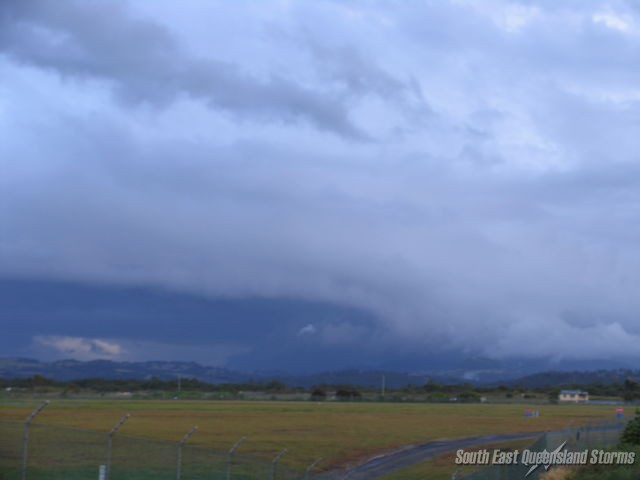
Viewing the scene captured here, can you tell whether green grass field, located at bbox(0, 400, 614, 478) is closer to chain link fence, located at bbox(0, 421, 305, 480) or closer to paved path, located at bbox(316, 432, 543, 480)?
paved path, located at bbox(316, 432, 543, 480)

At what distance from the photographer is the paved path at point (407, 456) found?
48062 millimetres

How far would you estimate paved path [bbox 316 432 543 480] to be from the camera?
4806 centimetres

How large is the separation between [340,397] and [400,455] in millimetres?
138335

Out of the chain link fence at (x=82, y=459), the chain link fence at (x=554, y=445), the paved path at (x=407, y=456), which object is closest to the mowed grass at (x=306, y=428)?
the paved path at (x=407, y=456)

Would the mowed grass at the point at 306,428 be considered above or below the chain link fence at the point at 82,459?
below

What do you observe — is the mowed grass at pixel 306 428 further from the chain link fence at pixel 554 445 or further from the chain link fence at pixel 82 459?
the chain link fence at pixel 82 459

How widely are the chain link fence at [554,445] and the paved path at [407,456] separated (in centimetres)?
1029

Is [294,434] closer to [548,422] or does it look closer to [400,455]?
[400,455]

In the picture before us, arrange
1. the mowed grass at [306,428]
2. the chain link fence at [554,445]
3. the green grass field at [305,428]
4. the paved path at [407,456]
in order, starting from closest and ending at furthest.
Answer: the chain link fence at [554,445] < the paved path at [407,456] < the green grass field at [305,428] < the mowed grass at [306,428]

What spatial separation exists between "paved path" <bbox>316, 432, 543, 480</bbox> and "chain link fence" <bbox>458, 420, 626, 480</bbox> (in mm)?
10293

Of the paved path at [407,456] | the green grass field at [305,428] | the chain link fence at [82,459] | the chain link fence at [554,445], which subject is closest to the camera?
the chain link fence at [82,459]

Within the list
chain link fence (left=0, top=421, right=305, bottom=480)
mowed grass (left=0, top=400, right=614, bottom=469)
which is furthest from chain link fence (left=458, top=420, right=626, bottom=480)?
mowed grass (left=0, top=400, right=614, bottom=469)

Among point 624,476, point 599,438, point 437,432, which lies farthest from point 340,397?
point 624,476

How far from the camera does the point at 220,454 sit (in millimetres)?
28141
